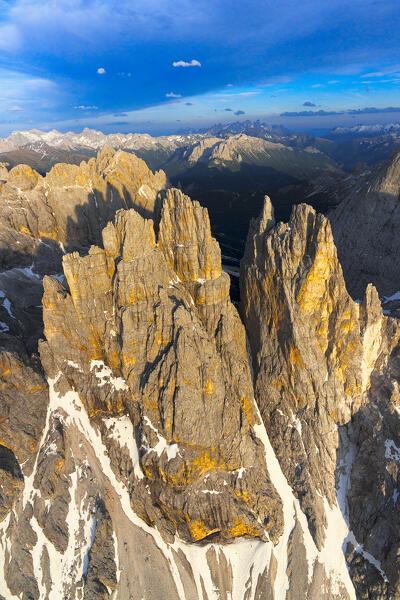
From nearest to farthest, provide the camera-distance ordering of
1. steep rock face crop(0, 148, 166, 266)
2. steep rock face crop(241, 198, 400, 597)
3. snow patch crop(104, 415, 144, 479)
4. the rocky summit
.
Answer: the rocky summit → steep rock face crop(241, 198, 400, 597) → snow patch crop(104, 415, 144, 479) → steep rock face crop(0, 148, 166, 266)

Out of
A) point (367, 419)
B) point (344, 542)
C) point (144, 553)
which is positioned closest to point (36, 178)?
point (144, 553)

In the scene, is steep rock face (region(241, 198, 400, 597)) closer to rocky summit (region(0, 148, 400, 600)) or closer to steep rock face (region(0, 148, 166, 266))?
rocky summit (region(0, 148, 400, 600))

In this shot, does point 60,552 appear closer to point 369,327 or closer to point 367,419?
point 367,419

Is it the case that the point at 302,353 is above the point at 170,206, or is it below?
below

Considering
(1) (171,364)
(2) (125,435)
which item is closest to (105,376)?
(2) (125,435)

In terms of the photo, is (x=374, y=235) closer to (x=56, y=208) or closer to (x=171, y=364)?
(x=171, y=364)

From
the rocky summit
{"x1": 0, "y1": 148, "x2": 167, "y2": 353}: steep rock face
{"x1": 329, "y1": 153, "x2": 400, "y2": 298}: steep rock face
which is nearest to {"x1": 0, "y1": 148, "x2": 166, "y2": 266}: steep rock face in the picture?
{"x1": 0, "y1": 148, "x2": 167, "y2": 353}: steep rock face
